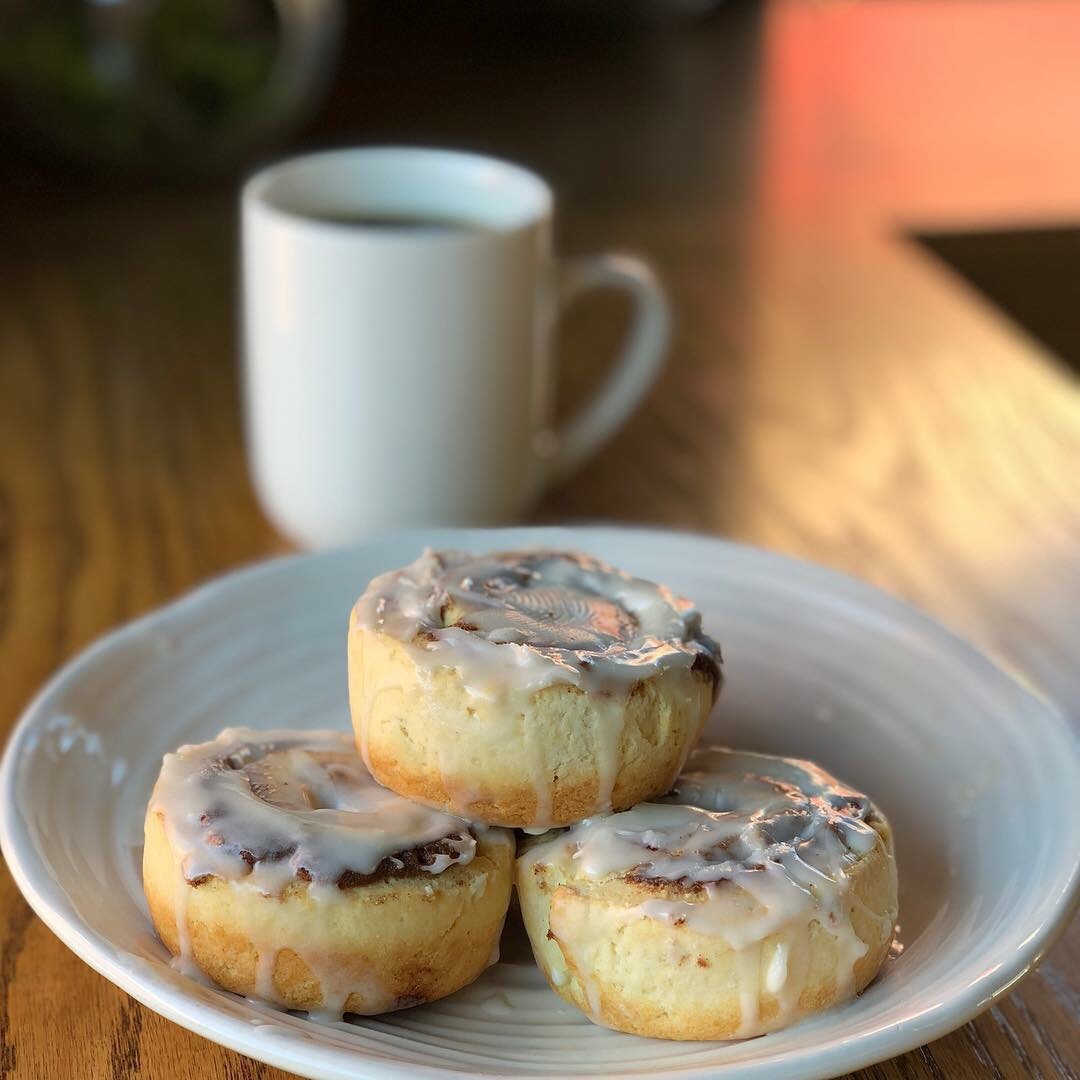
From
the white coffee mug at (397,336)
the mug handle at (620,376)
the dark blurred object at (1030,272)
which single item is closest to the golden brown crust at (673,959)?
the white coffee mug at (397,336)

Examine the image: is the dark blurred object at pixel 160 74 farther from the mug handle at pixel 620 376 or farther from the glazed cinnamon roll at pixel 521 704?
the glazed cinnamon roll at pixel 521 704

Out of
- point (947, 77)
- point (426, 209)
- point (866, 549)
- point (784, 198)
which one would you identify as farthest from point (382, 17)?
point (866, 549)

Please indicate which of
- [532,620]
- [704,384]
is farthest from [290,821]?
[704,384]

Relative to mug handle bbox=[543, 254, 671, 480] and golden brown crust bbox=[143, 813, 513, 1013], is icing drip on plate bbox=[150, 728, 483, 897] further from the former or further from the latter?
mug handle bbox=[543, 254, 671, 480]

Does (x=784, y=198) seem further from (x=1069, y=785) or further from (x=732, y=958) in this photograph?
(x=732, y=958)

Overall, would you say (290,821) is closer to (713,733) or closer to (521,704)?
(521,704)

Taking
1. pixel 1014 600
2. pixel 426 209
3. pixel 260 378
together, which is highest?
pixel 426 209
